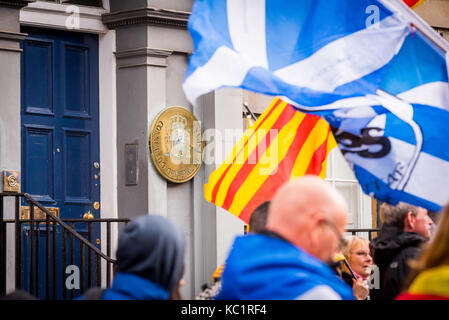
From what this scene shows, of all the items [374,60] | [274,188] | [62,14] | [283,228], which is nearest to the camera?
[283,228]

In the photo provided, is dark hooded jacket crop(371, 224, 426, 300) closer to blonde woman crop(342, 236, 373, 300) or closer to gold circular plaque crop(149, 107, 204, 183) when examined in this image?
blonde woman crop(342, 236, 373, 300)

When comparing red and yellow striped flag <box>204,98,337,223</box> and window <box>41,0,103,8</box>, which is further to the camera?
window <box>41,0,103,8</box>

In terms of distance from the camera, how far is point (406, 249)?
242 inches

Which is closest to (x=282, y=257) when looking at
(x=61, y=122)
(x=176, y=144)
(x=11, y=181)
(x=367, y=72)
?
(x=367, y=72)

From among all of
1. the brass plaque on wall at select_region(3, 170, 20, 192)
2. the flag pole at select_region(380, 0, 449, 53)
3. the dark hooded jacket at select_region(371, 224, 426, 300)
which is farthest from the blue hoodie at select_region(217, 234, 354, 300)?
the brass plaque on wall at select_region(3, 170, 20, 192)

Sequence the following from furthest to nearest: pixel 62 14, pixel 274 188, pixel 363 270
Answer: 1. pixel 62 14
2. pixel 363 270
3. pixel 274 188

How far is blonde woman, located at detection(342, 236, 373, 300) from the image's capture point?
322 inches

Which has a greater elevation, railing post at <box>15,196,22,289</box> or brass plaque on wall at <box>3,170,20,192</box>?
brass plaque on wall at <box>3,170,20,192</box>

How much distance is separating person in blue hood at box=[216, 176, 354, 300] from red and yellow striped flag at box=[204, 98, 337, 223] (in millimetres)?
3535

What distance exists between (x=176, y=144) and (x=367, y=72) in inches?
161

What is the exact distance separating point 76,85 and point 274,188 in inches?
134

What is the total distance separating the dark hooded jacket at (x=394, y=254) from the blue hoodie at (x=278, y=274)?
2.23m

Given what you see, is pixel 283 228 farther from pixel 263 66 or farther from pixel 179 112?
pixel 179 112
